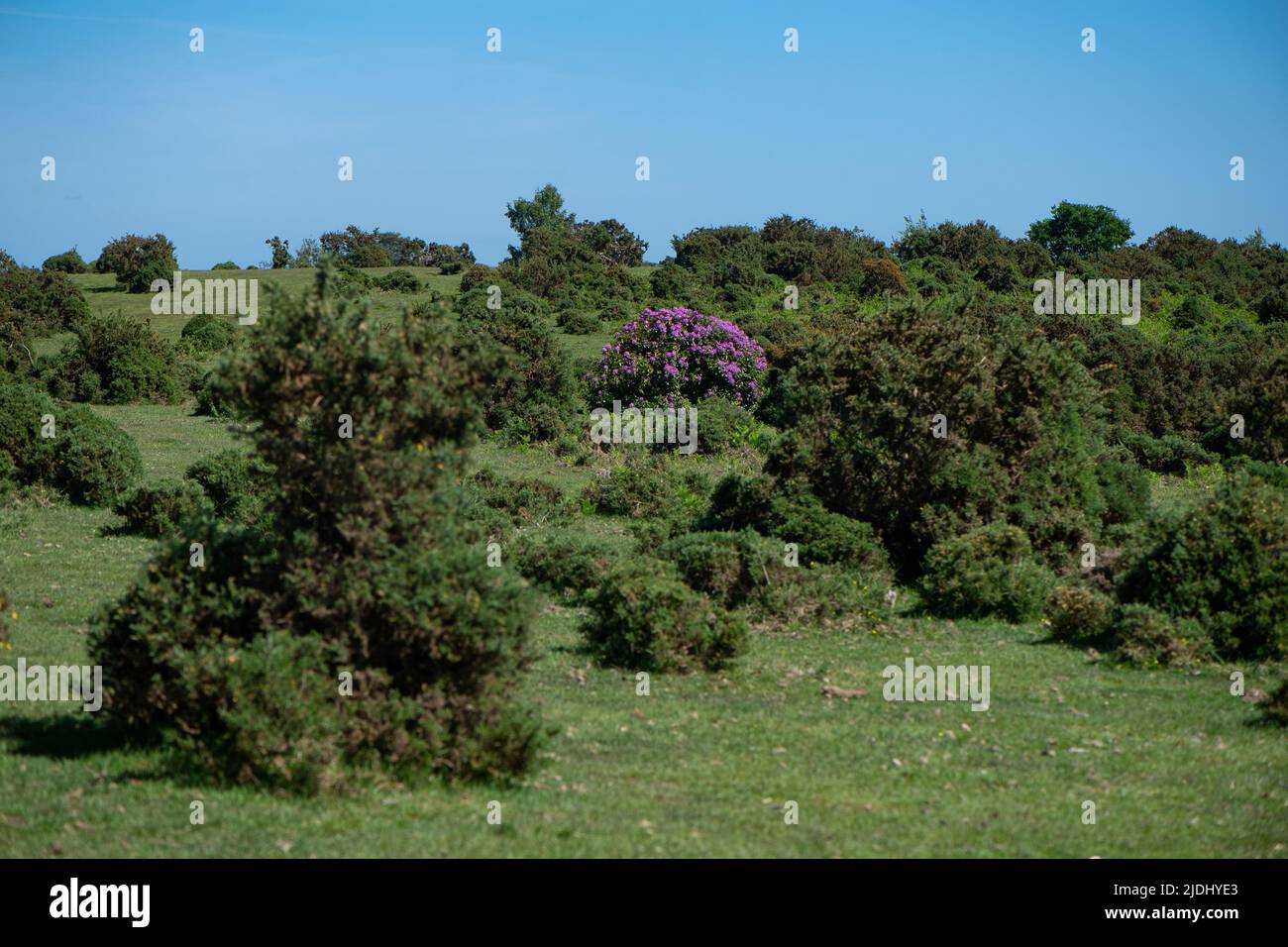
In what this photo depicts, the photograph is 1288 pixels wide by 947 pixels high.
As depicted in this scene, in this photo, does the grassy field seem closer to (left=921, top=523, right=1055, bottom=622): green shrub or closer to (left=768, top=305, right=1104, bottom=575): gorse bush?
(left=921, top=523, right=1055, bottom=622): green shrub

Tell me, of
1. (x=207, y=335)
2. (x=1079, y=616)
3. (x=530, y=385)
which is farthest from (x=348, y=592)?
(x=207, y=335)

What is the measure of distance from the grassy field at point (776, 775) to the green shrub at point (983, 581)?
131cm

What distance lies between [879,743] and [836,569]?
668 centimetres

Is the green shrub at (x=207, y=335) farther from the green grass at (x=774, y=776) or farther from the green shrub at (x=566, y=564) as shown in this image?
the green grass at (x=774, y=776)

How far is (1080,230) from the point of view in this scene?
3295 inches

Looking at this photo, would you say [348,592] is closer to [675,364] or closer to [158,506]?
[158,506]

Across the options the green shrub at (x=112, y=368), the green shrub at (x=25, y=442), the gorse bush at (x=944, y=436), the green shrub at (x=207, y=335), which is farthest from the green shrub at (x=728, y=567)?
the green shrub at (x=207, y=335)

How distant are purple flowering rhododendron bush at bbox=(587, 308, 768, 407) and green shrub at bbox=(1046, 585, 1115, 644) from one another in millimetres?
19518

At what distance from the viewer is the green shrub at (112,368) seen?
36.1 meters

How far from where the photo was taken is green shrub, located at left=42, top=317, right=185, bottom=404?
3612 cm

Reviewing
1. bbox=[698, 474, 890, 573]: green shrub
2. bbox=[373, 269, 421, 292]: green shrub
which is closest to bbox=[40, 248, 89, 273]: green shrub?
bbox=[373, 269, 421, 292]: green shrub

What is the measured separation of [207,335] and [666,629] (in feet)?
124
